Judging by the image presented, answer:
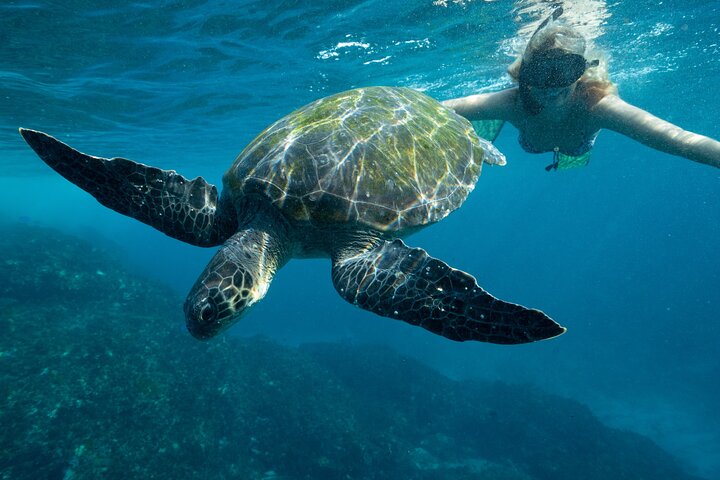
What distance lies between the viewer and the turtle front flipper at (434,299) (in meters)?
2.37

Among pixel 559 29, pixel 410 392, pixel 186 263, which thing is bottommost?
pixel 186 263

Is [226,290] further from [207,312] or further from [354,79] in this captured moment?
[354,79]

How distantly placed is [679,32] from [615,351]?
2892 centimetres

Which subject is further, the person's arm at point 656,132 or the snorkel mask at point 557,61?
the snorkel mask at point 557,61

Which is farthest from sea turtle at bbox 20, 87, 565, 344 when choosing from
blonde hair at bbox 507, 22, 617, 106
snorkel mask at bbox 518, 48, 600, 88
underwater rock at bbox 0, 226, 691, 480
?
underwater rock at bbox 0, 226, 691, 480

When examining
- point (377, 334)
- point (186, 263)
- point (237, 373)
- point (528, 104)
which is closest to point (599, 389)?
point (377, 334)

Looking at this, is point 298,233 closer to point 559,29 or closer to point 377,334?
point 559,29

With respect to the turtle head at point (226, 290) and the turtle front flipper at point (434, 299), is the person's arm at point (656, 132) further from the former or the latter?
the turtle head at point (226, 290)

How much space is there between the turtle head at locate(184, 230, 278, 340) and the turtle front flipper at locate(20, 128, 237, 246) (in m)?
0.68

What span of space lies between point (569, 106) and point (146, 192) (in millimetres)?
4919

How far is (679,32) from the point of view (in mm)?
13555

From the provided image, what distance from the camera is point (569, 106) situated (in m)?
4.42

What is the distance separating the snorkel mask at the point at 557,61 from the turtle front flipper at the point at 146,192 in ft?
12.2

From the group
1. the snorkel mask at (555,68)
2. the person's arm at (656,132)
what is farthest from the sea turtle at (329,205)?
the person's arm at (656,132)
